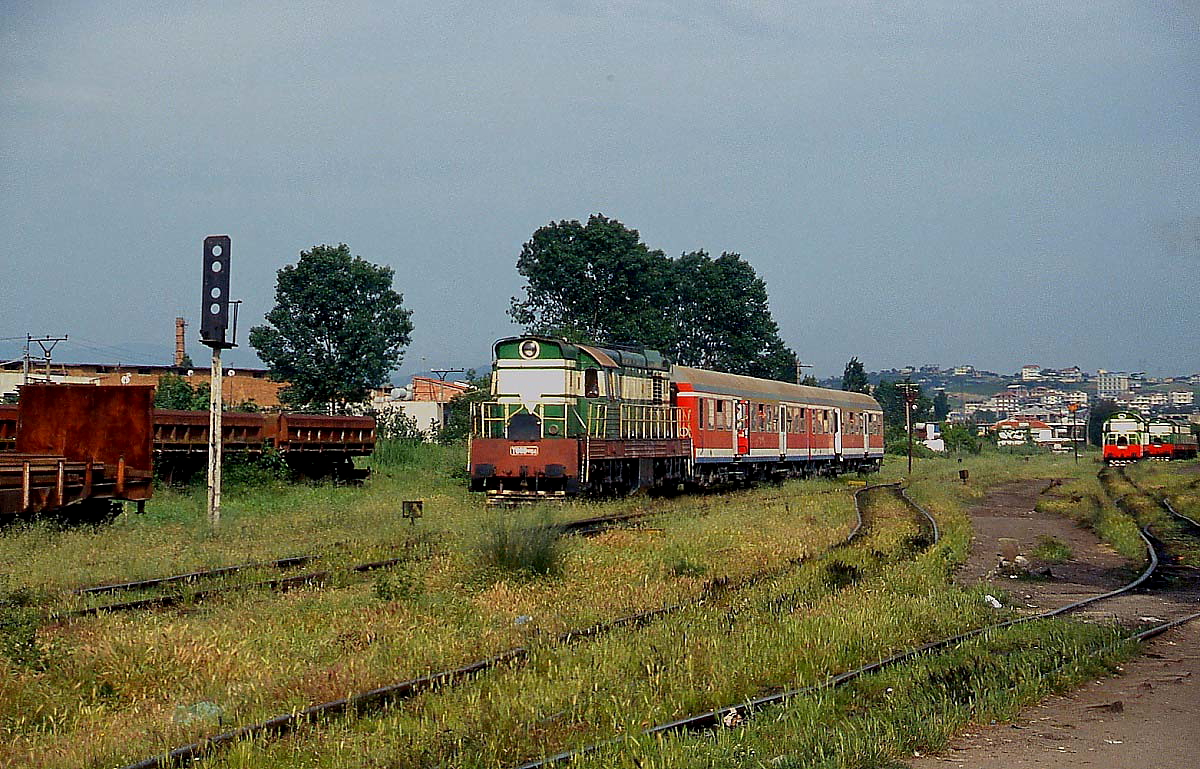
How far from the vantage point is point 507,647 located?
959 centimetres

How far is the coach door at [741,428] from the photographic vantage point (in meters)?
32.3

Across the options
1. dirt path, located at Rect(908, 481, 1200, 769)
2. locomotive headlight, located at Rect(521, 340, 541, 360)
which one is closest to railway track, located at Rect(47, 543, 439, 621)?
dirt path, located at Rect(908, 481, 1200, 769)

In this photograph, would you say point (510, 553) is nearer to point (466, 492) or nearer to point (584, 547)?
point (584, 547)

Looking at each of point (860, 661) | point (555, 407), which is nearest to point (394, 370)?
point (555, 407)

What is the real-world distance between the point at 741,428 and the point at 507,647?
23.5 m

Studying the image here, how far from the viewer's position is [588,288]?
66062mm

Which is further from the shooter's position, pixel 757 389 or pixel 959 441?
pixel 959 441

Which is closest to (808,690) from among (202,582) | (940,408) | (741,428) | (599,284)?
(202,582)

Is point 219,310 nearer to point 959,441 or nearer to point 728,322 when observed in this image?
point 728,322

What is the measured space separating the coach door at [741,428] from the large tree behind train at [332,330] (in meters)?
21.0

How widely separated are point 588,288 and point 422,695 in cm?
5868

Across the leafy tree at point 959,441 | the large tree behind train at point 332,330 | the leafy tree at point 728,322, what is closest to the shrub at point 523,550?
the large tree behind train at point 332,330

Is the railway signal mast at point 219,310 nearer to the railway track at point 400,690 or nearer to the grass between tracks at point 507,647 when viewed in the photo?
the grass between tracks at point 507,647

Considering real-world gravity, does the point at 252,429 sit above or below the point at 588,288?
below
